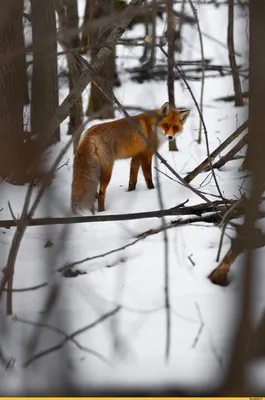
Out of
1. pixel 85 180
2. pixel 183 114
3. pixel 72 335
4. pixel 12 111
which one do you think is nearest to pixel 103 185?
pixel 85 180

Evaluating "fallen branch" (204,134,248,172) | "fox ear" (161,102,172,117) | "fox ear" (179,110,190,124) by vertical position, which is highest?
"fox ear" (161,102,172,117)

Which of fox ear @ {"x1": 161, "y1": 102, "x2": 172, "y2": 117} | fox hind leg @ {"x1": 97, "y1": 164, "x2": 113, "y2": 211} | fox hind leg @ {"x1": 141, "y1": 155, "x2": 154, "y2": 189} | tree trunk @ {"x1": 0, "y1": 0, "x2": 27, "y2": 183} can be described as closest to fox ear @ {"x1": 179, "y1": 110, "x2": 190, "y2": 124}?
fox ear @ {"x1": 161, "y1": 102, "x2": 172, "y2": 117}

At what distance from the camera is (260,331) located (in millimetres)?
2064

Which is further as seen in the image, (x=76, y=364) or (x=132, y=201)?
(x=132, y=201)

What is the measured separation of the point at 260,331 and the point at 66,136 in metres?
7.28

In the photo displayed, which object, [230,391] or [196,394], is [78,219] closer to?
[196,394]

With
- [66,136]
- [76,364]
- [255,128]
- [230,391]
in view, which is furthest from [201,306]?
[66,136]

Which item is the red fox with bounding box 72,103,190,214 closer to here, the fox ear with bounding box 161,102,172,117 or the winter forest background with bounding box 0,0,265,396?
the fox ear with bounding box 161,102,172,117

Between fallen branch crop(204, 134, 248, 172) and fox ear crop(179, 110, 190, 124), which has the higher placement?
fox ear crop(179, 110, 190, 124)

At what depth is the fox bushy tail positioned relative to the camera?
5.34m

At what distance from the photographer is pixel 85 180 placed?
18.2 feet

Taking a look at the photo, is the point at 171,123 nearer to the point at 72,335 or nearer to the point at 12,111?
the point at 12,111

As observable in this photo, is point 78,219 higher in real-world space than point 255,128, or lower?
lower

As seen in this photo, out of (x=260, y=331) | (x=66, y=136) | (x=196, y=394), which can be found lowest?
(x=66, y=136)
